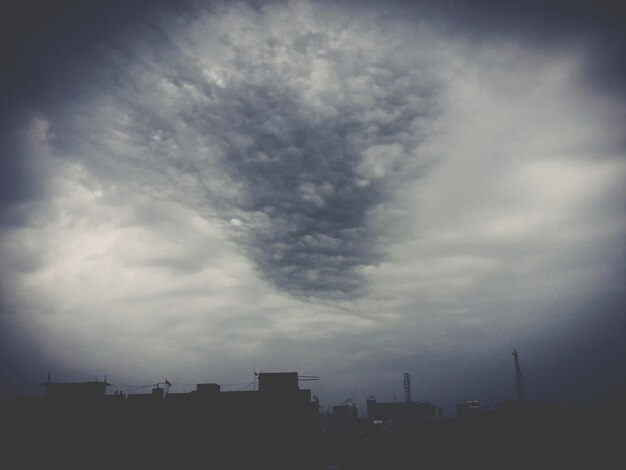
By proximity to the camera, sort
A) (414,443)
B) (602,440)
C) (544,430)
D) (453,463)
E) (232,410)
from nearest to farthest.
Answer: (602,440) → (544,430) → (453,463) → (232,410) → (414,443)

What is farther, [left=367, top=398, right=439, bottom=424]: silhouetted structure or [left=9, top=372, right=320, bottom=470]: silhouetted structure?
[left=367, top=398, right=439, bottom=424]: silhouetted structure

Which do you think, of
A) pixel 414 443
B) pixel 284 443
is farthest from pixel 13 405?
pixel 414 443

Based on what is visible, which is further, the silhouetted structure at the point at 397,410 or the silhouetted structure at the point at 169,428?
the silhouetted structure at the point at 397,410

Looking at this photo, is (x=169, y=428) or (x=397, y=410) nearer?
(x=169, y=428)

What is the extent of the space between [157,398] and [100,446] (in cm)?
683

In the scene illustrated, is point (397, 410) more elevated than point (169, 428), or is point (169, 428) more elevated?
point (169, 428)

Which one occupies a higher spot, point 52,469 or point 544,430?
point 544,430

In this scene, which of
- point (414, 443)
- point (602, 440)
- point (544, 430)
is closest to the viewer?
point (602, 440)

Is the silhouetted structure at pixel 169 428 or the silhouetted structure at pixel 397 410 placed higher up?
the silhouetted structure at pixel 169 428

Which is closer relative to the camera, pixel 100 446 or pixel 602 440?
pixel 602 440

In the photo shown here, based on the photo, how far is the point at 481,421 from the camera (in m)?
41.2

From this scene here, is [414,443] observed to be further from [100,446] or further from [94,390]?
[94,390]

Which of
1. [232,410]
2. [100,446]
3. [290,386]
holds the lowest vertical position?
[100,446]

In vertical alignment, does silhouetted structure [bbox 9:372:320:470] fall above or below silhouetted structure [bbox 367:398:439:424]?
above
